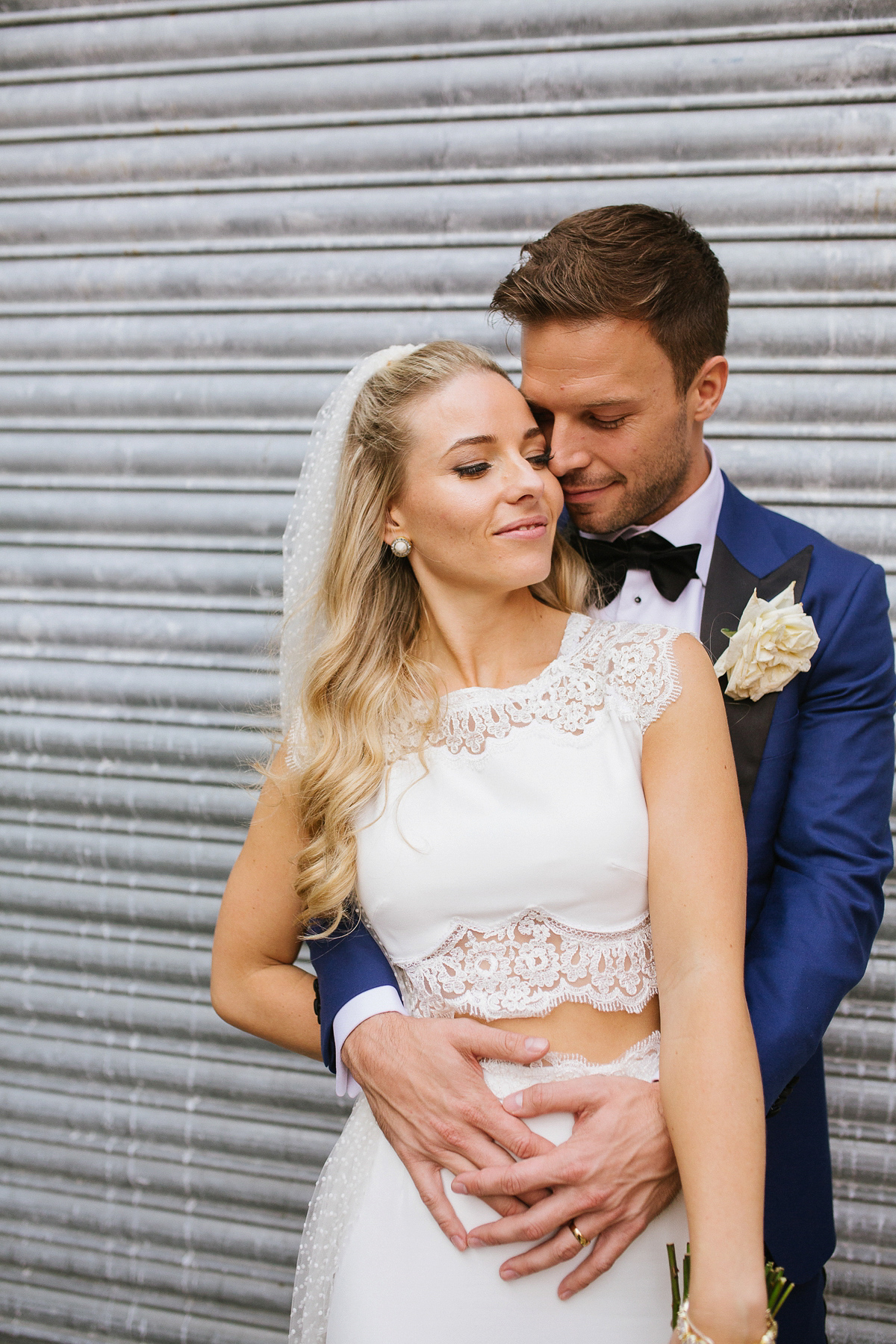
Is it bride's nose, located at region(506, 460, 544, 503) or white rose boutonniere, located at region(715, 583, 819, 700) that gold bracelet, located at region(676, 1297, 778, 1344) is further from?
bride's nose, located at region(506, 460, 544, 503)

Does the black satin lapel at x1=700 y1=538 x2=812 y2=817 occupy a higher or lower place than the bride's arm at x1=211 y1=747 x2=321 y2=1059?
higher

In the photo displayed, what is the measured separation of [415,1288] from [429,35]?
9.12ft

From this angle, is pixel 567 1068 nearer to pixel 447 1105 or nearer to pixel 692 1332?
pixel 447 1105

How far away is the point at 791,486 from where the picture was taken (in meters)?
2.48

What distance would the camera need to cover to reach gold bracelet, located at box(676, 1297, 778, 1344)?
4.08 ft

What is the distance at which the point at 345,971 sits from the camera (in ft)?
5.64

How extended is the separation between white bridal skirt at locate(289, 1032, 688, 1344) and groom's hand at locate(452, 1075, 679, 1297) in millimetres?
43

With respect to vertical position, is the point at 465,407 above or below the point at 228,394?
below

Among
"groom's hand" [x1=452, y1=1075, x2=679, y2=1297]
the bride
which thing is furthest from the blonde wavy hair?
"groom's hand" [x1=452, y1=1075, x2=679, y2=1297]

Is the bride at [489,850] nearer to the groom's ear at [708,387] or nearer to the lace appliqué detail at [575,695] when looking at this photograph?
the lace appliqué detail at [575,695]

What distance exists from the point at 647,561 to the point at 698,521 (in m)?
0.13

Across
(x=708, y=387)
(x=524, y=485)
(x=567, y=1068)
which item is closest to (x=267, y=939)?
(x=567, y=1068)

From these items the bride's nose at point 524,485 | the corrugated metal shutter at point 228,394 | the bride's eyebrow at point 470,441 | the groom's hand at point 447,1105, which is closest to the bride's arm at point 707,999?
the groom's hand at point 447,1105

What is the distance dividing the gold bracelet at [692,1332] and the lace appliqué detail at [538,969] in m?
0.40
